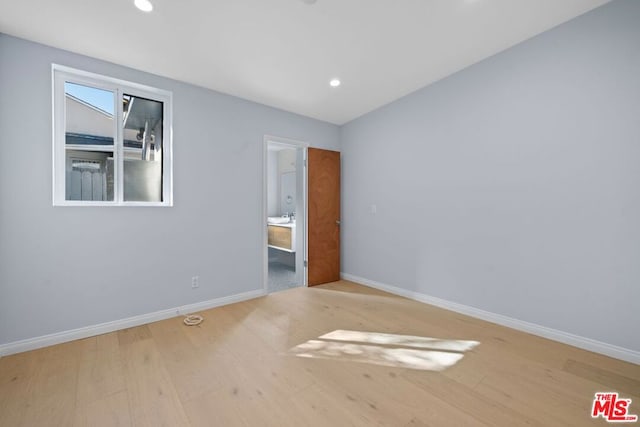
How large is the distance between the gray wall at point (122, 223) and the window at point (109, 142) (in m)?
0.09

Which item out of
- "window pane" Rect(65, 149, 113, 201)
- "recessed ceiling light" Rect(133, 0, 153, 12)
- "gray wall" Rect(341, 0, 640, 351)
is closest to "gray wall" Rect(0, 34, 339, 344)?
"window pane" Rect(65, 149, 113, 201)

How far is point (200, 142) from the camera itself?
10.1 feet

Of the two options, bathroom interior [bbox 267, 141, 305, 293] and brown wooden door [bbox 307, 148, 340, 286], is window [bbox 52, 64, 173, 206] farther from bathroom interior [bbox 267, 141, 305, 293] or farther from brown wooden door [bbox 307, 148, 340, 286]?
brown wooden door [bbox 307, 148, 340, 286]

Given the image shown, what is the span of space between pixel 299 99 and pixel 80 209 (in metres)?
2.69

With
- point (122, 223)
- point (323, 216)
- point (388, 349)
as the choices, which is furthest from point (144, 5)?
point (388, 349)

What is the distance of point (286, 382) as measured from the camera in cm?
183

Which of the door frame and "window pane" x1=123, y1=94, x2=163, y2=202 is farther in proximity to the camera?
the door frame

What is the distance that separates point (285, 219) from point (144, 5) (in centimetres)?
428

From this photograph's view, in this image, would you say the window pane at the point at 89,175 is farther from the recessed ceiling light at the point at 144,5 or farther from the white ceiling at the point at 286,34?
the recessed ceiling light at the point at 144,5

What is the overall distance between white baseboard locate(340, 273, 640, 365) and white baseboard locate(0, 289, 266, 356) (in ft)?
7.78

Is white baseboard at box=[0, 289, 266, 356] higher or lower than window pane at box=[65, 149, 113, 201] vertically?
lower

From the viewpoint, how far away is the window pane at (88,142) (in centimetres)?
243

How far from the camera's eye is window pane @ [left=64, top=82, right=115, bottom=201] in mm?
2434

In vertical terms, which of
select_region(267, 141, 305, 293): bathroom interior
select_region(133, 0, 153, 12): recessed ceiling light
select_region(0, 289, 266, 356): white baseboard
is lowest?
select_region(0, 289, 266, 356): white baseboard
